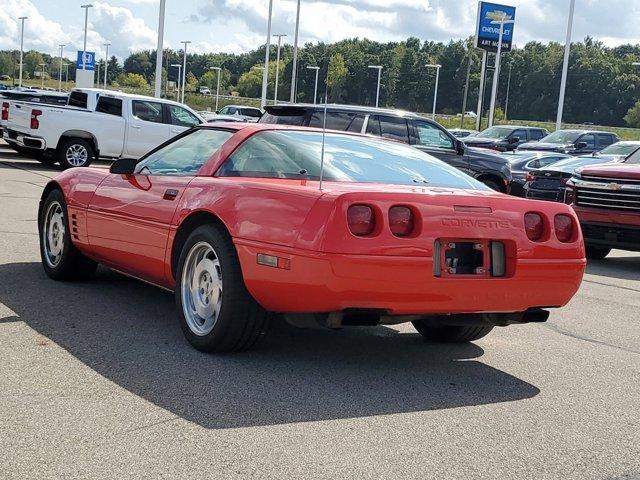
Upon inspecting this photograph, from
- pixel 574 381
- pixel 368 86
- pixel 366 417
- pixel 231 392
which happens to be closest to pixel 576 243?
pixel 574 381

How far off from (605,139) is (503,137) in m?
3.81

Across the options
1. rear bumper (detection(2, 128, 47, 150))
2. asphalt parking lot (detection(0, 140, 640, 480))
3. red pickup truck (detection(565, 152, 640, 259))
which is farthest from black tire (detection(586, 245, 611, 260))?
rear bumper (detection(2, 128, 47, 150))

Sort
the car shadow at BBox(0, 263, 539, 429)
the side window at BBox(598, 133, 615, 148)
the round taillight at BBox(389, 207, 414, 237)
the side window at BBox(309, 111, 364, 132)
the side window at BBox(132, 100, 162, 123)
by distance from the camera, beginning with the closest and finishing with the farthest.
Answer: the car shadow at BBox(0, 263, 539, 429) → the round taillight at BBox(389, 207, 414, 237) → the side window at BBox(309, 111, 364, 132) → the side window at BBox(132, 100, 162, 123) → the side window at BBox(598, 133, 615, 148)

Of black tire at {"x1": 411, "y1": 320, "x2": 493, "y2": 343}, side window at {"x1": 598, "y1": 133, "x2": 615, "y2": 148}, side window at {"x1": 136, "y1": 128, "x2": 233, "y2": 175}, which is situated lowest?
black tire at {"x1": 411, "y1": 320, "x2": 493, "y2": 343}

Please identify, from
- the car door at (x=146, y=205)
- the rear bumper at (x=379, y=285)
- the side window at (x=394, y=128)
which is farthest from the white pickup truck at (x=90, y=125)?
the rear bumper at (x=379, y=285)

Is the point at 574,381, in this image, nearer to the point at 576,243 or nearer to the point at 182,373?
the point at 576,243

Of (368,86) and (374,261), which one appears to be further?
(368,86)

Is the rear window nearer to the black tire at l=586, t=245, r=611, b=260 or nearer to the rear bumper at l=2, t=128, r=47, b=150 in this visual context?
the rear bumper at l=2, t=128, r=47, b=150

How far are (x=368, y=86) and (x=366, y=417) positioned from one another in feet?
367

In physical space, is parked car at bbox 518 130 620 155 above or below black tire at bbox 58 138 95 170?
above

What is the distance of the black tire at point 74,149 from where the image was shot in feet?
64.5

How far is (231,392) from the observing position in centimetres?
446

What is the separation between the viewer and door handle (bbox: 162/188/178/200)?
5.62 metres

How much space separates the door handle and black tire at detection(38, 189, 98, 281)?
4.81 ft
